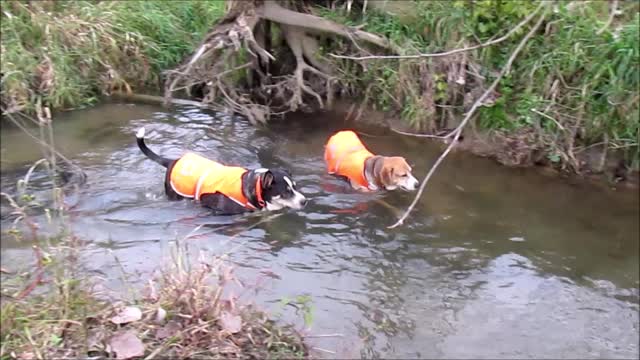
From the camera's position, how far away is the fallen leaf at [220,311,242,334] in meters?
3.74

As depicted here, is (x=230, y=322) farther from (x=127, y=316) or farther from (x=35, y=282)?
(x=35, y=282)

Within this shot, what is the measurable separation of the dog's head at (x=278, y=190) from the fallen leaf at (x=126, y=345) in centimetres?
236

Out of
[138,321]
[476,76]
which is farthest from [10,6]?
[138,321]

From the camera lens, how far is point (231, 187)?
581cm

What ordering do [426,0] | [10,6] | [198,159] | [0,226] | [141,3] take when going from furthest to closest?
[141,3], [10,6], [426,0], [198,159], [0,226]

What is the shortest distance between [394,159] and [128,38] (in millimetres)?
4054

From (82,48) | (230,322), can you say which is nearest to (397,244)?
(230,322)

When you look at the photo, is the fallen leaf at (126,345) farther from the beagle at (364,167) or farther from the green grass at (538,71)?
the green grass at (538,71)

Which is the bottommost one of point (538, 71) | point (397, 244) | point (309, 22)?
point (397, 244)

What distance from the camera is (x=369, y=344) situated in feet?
14.2

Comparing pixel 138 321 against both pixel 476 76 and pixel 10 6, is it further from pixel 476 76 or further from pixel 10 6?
pixel 10 6

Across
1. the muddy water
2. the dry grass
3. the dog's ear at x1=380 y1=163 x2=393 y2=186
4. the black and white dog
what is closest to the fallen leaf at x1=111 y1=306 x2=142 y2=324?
the dry grass

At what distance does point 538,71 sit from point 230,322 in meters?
4.47

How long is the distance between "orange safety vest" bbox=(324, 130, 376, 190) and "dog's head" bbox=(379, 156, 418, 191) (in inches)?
6.8
